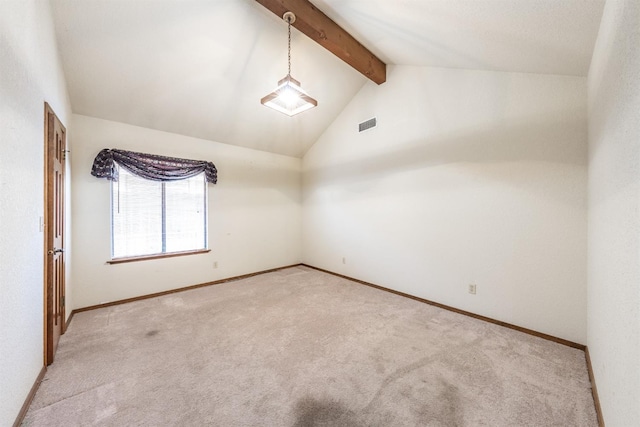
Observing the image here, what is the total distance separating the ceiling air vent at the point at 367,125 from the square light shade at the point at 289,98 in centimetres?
165

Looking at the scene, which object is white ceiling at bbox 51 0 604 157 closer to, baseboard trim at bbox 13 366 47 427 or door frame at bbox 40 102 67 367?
door frame at bbox 40 102 67 367

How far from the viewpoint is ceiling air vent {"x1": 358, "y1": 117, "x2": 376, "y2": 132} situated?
402 cm

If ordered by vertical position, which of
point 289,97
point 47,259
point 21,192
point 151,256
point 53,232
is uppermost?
point 289,97

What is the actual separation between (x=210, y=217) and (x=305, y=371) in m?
3.10

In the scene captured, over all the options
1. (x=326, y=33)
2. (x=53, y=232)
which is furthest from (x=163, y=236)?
(x=326, y=33)

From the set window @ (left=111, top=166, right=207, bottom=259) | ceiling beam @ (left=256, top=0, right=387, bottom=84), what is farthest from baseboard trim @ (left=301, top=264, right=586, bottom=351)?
ceiling beam @ (left=256, top=0, right=387, bottom=84)

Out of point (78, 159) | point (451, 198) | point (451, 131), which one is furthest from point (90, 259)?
point (451, 131)

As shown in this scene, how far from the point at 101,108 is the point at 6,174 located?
2.34 meters

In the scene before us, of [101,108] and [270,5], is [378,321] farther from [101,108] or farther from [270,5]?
[101,108]

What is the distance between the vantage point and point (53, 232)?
213cm

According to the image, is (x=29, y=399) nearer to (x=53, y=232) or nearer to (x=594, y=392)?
(x=53, y=232)

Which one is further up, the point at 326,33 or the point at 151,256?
the point at 326,33

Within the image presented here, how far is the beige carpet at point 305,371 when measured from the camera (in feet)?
5.13

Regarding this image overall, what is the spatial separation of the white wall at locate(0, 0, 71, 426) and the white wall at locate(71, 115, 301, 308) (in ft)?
4.84
